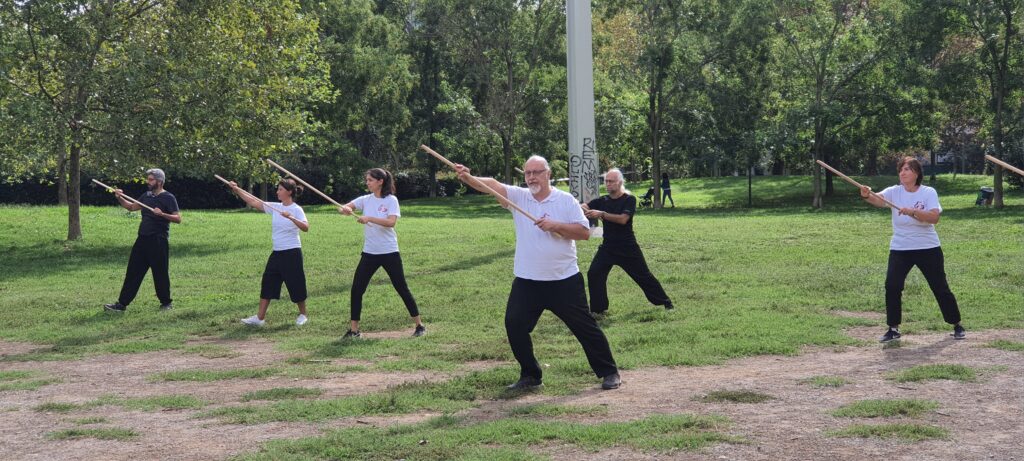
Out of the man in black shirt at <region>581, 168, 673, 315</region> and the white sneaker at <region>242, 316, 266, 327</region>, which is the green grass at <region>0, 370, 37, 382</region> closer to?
the white sneaker at <region>242, 316, 266, 327</region>

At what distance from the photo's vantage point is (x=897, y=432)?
6461mm

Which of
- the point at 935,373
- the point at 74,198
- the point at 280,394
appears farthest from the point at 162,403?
the point at 74,198

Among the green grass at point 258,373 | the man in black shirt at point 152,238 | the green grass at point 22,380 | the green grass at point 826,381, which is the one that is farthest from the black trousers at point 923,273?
the man in black shirt at point 152,238

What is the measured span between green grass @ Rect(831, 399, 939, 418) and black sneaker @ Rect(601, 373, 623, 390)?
1.75 metres

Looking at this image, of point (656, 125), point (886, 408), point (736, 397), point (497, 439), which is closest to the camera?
point (497, 439)

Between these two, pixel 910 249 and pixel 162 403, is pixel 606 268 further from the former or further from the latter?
pixel 162 403

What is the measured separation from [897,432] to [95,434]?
17.0 ft

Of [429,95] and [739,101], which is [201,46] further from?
[429,95]

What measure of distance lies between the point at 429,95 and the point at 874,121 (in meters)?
20.6

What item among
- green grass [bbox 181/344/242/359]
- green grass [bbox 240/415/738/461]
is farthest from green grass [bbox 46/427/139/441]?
green grass [bbox 181/344/242/359]

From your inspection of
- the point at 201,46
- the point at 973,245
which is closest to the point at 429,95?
the point at 201,46

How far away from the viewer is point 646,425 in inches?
267

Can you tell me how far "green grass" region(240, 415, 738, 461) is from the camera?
20.6 feet

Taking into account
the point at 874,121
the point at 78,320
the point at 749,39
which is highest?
the point at 749,39
